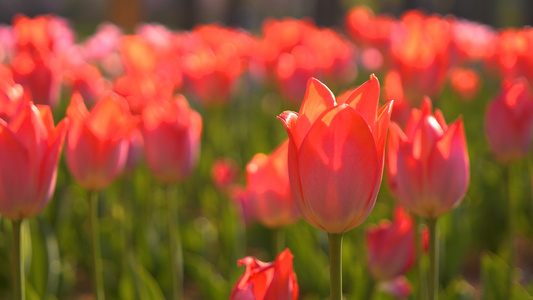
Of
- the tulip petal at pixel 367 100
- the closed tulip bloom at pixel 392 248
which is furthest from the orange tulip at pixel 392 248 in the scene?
A: the tulip petal at pixel 367 100

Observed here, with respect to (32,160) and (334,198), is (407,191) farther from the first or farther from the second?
(32,160)

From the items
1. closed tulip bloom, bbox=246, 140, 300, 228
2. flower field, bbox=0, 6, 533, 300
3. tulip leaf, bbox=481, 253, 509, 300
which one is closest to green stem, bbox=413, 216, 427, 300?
flower field, bbox=0, 6, 533, 300

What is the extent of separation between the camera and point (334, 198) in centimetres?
84

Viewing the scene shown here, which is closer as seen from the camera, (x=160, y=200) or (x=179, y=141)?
(x=179, y=141)

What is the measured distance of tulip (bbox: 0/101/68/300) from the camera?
103 cm

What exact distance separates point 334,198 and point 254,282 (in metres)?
0.17

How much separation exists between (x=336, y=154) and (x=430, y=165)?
0.36 meters

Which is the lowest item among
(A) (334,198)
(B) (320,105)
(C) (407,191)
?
(C) (407,191)

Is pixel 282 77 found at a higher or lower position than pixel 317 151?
lower

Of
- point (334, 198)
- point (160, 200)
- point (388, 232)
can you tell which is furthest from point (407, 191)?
point (160, 200)

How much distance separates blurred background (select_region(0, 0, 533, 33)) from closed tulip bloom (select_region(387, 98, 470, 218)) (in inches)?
356

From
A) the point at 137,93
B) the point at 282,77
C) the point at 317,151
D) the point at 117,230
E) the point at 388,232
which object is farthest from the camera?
the point at 282,77

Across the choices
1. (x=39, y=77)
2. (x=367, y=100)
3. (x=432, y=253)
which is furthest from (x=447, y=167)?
(x=39, y=77)

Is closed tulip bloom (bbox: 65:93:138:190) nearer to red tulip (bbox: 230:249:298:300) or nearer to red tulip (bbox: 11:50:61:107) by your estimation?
red tulip (bbox: 230:249:298:300)
